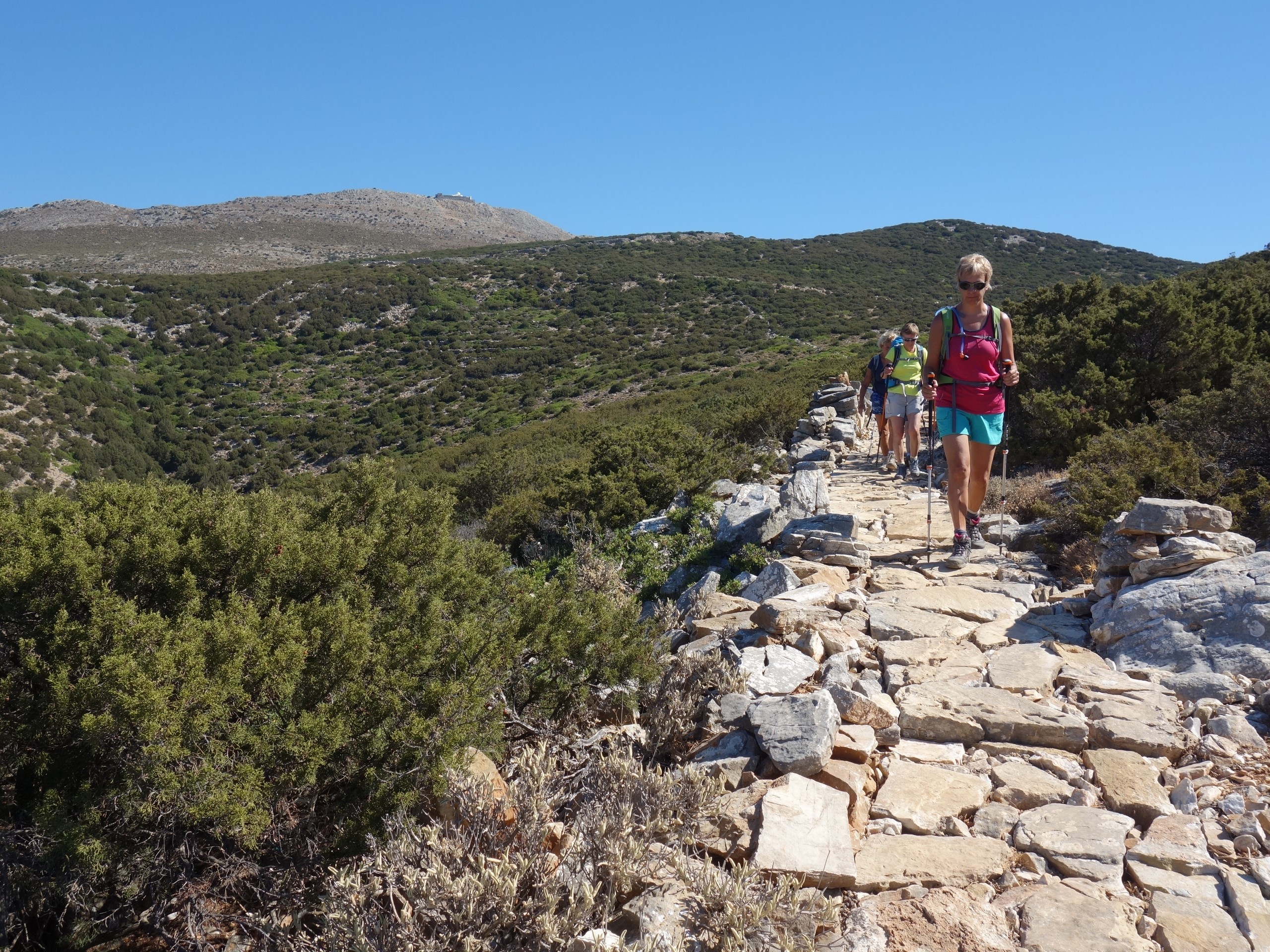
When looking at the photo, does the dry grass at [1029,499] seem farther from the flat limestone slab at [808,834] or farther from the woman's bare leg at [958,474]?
the flat limestone slab at [808,834]

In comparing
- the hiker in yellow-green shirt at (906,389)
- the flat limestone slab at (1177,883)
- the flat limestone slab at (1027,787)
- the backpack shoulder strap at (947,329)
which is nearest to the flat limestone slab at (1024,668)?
the flat limestone slab at (1027,787)

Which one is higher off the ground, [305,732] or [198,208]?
[198,208]

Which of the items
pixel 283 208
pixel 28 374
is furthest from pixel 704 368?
pixel 283 208

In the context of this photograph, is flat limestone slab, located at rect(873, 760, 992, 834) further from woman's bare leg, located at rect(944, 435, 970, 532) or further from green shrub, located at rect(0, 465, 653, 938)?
woman's bare leg, located at rect(944, 435, 970, 532)

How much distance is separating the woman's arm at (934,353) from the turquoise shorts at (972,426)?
153 mm

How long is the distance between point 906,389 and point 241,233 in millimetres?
87490

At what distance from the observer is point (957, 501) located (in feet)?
17.3

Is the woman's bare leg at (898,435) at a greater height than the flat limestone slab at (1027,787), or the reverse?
the woman's bare leg at (898,435)

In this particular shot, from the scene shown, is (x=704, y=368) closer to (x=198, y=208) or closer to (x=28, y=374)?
(x=28, y=374)

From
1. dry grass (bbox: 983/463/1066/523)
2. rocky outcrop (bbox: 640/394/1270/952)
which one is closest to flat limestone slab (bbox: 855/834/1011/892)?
rocky outcrop (bbox: 640/394/1270/952)

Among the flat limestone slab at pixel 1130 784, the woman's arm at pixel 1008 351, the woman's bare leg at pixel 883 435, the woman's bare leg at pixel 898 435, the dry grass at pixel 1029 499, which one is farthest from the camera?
the woman's bare leg at pixel 883 435

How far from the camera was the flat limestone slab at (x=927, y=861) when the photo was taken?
2260mm

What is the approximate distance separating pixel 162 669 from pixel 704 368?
35.5m

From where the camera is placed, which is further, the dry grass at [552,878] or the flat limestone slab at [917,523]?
the flat limestone slab at [917,523]
